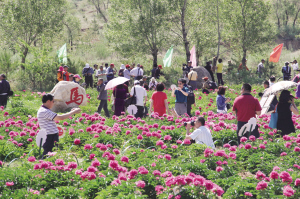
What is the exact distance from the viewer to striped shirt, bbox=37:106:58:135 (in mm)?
6332

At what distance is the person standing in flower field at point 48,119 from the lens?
6.33 metres

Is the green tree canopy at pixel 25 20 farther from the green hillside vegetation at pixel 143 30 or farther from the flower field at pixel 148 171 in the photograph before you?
the flower field at pixel 148 171

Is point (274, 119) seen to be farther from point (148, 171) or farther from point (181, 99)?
point (148, 171)

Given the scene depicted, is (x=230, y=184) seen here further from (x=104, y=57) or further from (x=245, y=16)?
(x=104, y=57)

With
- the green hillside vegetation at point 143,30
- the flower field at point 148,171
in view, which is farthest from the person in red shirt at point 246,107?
the green hillside vegetation at point 143,30

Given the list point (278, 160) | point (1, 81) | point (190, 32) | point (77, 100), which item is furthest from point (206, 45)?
point (278, 160)

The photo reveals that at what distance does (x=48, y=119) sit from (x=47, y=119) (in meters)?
0.02

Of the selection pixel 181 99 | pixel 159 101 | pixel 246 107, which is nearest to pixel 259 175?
pixel 246 107

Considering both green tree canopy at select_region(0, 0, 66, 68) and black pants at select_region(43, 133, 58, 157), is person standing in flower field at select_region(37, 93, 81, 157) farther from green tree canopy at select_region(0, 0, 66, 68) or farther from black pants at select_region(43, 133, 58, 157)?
green tree canopy at select_region(0, 0, 66, 68)

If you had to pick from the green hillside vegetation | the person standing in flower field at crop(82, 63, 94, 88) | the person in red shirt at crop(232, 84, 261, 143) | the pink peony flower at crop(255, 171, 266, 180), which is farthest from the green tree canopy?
the pink peony flower at crop(255, 171, 266, 180)

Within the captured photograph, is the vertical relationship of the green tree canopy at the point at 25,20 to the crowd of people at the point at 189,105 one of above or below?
above

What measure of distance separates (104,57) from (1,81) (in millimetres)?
24331

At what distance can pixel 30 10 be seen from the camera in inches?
964

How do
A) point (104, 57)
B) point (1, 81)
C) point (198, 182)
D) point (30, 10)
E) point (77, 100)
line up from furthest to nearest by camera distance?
point (104, 57) → point (30, 10) → point (77, 100) → point (1, 81) → point (198, 182)
